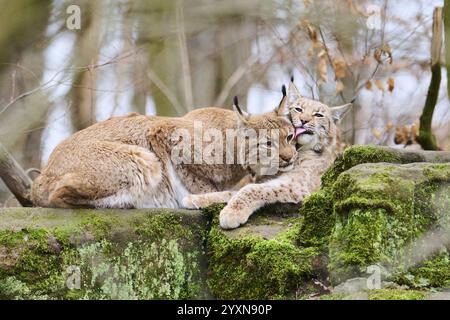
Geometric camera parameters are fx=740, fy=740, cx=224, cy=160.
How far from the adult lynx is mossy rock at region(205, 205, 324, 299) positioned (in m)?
0.59

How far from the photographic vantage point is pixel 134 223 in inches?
218

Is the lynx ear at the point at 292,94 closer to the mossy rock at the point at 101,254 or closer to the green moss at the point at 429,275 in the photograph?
the mossy rock at the point at 101,254

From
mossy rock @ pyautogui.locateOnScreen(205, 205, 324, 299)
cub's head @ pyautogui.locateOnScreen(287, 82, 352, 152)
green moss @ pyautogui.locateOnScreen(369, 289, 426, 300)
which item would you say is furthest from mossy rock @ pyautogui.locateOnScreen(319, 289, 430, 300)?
cub's head @ pyautogui.locateOnScreen(287, 82, 352, 152)

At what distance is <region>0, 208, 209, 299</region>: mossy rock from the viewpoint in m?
5.09

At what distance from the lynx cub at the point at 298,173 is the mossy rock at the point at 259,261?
5.9 inches

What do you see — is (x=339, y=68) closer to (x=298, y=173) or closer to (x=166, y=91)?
(x=166, y=91)

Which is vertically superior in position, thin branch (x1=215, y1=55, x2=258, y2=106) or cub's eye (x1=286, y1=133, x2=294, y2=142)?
thin branch (x1=215, y1=55, x2=258, y2=106)

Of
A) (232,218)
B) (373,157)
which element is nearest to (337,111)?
(373,157)

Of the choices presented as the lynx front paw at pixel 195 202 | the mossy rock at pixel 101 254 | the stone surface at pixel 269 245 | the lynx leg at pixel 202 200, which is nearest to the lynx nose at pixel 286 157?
the stone surface at pixel 269 245

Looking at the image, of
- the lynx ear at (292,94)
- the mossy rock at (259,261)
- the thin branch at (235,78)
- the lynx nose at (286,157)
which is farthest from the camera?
the thin branch at (235,78)

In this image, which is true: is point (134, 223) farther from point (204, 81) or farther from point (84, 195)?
point (204, 81)

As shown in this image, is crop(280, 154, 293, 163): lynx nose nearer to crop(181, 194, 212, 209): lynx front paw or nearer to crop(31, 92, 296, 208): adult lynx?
crop(31, 92, 296, 208): adult lynx

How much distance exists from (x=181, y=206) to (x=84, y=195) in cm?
88

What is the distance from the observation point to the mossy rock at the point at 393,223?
4578mm
